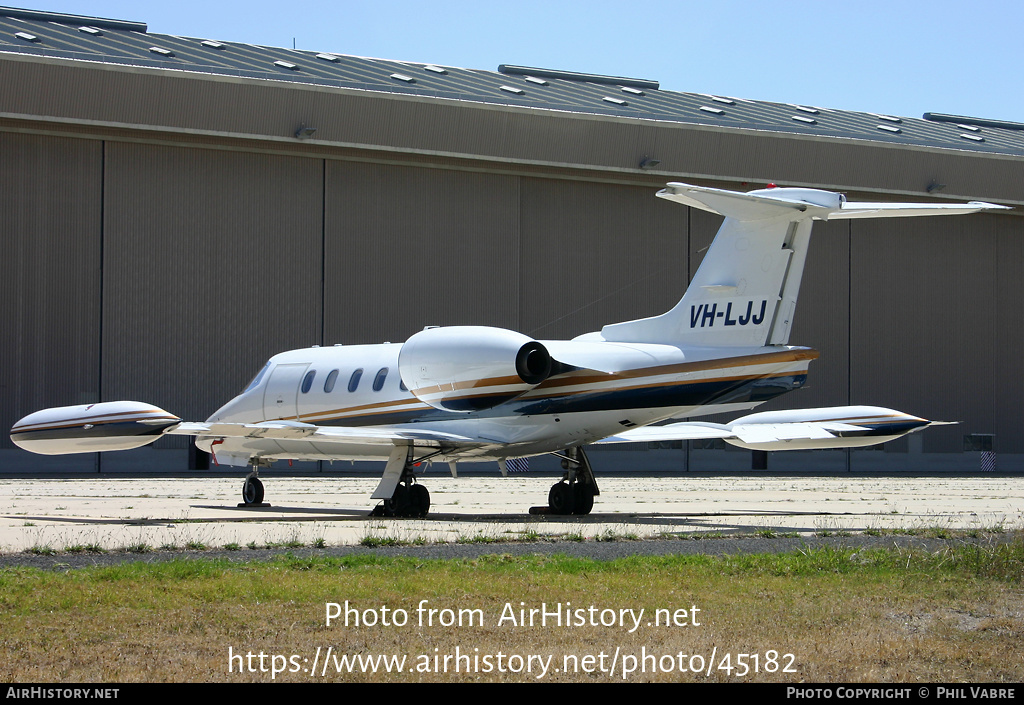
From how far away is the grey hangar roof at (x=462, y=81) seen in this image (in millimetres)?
39062

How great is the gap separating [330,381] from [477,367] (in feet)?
17.7

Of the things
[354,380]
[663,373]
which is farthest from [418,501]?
[663,373]

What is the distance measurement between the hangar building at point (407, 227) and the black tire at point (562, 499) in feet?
73.3

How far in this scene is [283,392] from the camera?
22.2m

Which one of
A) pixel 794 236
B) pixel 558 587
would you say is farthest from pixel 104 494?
pixel 558 587

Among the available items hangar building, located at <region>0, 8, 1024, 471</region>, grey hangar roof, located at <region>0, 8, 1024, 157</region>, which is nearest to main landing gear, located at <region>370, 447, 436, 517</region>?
hangar building, located at <region>0, 8, 1024, 471</region>

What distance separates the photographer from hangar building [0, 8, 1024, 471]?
37406 millimetres

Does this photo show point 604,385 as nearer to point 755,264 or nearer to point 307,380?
point 755,264

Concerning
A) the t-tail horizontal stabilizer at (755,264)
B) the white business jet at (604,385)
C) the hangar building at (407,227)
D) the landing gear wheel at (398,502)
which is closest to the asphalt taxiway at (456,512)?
the landing gear wheel at (398,502)

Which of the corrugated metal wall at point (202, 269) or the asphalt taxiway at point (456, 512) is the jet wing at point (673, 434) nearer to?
the asphalt taxiway at point (456, 512)
